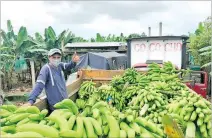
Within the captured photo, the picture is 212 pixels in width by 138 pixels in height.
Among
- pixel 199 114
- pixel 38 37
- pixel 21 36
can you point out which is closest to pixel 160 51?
pixel 199 114

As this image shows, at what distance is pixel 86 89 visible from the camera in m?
7.65

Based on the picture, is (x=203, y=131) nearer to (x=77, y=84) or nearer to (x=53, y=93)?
(x=53, y=93)

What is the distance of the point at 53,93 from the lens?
6102mm

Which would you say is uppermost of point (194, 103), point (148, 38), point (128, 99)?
point (148, 38)

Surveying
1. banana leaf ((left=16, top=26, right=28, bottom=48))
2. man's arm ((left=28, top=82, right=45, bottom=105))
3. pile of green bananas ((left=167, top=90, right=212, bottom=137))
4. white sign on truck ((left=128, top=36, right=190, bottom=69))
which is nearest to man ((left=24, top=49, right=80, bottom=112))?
man's arm ((left=28, top=82, right=45, bottom=105))

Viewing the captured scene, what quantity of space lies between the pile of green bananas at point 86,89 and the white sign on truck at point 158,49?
3.15 m

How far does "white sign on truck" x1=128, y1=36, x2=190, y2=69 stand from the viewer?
34.0 feet

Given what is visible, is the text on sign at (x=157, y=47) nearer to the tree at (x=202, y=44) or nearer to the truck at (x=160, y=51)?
the truck at (x=160, y=51)

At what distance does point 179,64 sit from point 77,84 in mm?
3861

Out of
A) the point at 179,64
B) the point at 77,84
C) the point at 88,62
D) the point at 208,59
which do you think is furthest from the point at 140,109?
the point at 208,59

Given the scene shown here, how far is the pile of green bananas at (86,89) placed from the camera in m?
7.49

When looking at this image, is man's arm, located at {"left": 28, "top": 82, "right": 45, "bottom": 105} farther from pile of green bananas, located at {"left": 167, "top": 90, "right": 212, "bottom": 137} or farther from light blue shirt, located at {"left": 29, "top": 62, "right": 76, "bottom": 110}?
pile of green bananas, located at {"left": 167, "top": 90, "right": 212, "bottom": 137}

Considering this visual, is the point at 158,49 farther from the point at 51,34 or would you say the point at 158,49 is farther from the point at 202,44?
the point at 51,34

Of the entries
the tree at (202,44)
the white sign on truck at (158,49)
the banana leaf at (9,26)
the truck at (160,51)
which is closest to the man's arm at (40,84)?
the truck at (160,51)
